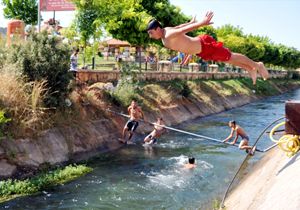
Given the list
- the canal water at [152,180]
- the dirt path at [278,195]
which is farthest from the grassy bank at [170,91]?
the dirt path at [278,195]

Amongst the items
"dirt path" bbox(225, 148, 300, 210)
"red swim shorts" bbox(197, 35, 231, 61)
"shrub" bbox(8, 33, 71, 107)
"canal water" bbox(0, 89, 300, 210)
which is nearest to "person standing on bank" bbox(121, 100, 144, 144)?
"canal water" bbox(0, 89, 300, 210)

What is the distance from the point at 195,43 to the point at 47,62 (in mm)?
9663

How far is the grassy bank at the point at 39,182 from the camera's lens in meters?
11.9

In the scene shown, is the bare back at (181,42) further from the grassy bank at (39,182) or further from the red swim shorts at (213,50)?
the grassy bank at (39,182)

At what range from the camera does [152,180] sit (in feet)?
47.0

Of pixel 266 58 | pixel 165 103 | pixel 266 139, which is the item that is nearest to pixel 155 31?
pixel 266 139

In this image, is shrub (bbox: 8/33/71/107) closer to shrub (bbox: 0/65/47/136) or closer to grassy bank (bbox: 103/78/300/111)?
shrub (bbox: 0/65/47/136)

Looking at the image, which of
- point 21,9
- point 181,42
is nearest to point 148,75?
point 21,9

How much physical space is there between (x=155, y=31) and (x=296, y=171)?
3454 mm

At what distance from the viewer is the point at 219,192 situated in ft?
43.1

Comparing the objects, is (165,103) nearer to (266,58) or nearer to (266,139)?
(266,139)

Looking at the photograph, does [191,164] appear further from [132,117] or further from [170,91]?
[170,91]

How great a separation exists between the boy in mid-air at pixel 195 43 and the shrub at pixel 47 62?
944cm

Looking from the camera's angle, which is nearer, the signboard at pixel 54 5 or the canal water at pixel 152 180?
the canal water at pixel 152 180
